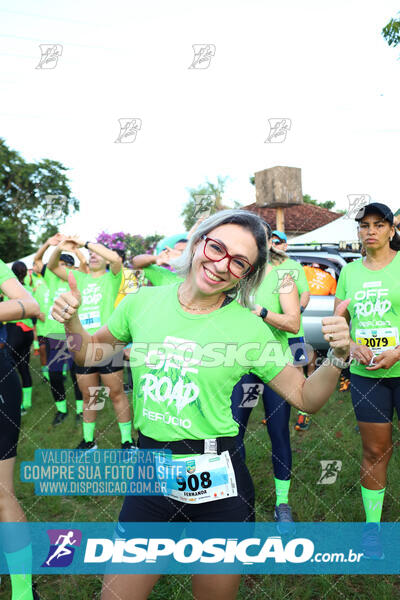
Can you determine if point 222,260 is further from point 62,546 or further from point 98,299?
point 98,299

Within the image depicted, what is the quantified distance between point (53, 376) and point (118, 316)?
4287 mm

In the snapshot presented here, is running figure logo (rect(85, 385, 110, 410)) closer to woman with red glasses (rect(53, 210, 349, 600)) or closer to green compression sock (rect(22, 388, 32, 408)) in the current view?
green compression sock (rect(22, 388, 32, 408))

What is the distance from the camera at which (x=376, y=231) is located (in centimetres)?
297

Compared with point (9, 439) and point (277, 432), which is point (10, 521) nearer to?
point (9, 439)

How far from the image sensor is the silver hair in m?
1.85

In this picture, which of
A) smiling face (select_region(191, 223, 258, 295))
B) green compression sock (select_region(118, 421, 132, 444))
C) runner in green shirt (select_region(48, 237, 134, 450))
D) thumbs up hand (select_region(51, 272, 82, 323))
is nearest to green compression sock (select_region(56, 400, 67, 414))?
runner in green shirt (select_region(48, 237, 134, 450))

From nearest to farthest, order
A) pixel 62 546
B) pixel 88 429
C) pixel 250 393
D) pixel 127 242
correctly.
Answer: pixel 62 546 < pixel 250 393 < pixel 88 429 < pixel 127 242

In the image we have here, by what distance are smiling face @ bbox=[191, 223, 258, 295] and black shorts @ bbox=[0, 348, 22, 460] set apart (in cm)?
126

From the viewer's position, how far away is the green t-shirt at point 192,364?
67.4 inches

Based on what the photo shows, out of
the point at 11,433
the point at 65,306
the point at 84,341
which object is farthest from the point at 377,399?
the point at 11,433

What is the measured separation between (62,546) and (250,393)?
71.0 inches

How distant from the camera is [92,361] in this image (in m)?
2.07

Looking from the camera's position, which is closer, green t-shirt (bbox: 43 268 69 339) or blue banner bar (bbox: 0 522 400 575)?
blue banner bar (bbox: 0 522 400 575)

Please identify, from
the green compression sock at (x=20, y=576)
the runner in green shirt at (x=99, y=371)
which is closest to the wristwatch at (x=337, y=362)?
the green compression sock at (x=20, y=576)
